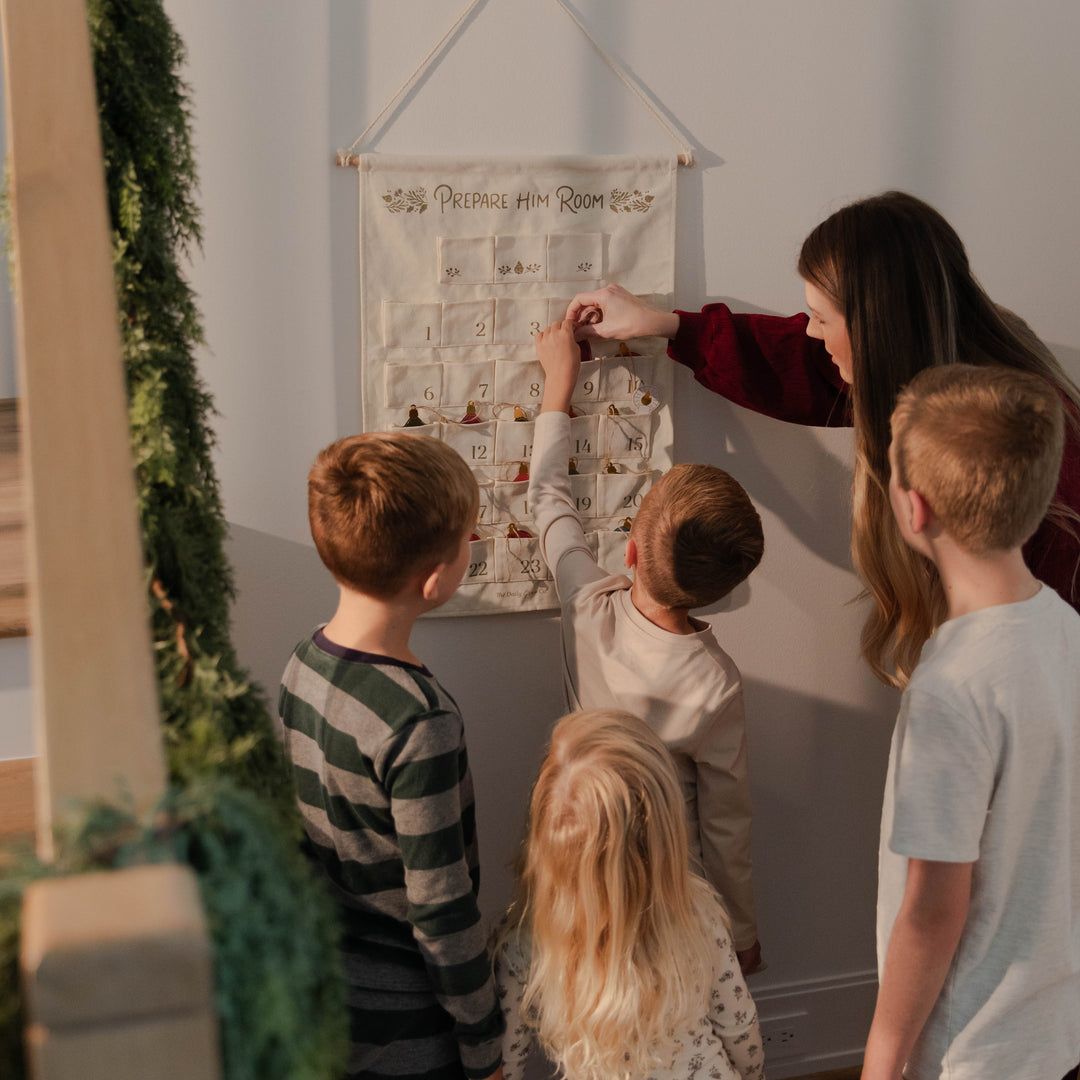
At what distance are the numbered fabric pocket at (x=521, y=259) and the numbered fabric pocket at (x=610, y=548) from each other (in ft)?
Result: 1.32

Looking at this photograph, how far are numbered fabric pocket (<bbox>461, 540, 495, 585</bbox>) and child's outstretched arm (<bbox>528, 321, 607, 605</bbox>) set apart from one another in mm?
93

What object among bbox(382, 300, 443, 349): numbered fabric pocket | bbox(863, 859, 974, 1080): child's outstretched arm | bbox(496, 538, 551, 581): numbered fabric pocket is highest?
bbox(382, 300, 443, 349): numbered fabric pocket

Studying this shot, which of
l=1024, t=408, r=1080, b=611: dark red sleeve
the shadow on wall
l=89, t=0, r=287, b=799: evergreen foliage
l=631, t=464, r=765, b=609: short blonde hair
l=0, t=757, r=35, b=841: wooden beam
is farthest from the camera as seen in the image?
the shadow on wall

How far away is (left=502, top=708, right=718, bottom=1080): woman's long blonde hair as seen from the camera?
1.00 metres

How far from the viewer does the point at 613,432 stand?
1.52 m

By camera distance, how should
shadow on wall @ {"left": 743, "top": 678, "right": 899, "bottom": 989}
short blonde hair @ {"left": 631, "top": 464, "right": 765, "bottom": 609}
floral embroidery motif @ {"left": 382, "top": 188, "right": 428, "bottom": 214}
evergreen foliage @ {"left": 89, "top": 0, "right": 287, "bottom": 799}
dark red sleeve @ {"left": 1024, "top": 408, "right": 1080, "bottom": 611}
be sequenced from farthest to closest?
shadow on wall @ {"left": 743, "top": 678, "right": 899, "bottom": 989}, floral embroidery motif @ {"left": 382, "top": 188, "right": 428, "bottom": 214}, short blonde hair @ {"left": 631, "top": 464, "right": 765, "bottom": 609}, dark red sleeve @ {"left": 1024, "top": 408, "right": 1080, "bottom": 611}, evergreen foliage @ {"left": 89, "top": 0, "right": 287, "bottom": 799}

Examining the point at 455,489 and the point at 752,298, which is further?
the point at 752,298

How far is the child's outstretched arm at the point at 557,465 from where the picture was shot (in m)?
1.43

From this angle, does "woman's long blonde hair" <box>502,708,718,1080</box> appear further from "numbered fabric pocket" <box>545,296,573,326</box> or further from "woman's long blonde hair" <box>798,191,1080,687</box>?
"numbered fabric pocket" <box>545,296,573,326</box>

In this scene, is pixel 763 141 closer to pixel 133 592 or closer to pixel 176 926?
pixel 133 592

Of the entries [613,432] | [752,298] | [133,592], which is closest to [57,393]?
[133,592]

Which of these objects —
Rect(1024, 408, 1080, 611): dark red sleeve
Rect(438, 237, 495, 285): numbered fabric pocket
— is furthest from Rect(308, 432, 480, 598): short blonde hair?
Rect(1024, 408, 1080, 611): dark red sleeve

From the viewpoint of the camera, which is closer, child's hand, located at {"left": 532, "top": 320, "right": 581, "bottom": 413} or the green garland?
the green garland

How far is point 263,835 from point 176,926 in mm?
60
